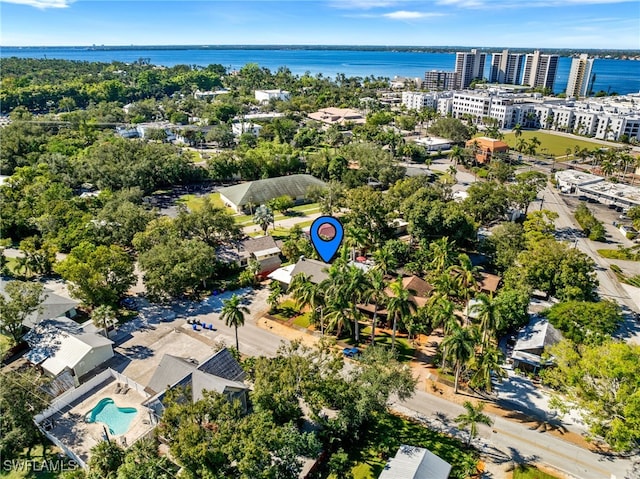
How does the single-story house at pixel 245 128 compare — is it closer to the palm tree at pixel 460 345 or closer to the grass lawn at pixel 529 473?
the palm tree at pixel 460 345

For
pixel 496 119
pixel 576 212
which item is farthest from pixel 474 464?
pixel 496 119

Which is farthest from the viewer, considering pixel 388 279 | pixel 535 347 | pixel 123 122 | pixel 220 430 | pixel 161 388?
pixel 123 122

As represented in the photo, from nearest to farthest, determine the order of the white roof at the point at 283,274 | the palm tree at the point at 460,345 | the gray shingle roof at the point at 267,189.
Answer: the palm tree at the point at 460,345, the white roof at the point at 283,274, the gray shingle roof at the point at 267,189

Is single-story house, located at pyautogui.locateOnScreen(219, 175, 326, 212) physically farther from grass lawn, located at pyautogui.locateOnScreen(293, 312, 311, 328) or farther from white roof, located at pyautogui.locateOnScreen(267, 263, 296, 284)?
grass lawn, located at pyautogui.locateOnScreen(293, 312, 311, 328)

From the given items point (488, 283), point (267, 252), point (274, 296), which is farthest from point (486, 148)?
point (274, 296)

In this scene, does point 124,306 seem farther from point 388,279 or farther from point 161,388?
point 388,279

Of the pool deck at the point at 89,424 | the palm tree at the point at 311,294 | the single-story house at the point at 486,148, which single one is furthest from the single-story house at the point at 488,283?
the single-story house at the point at 486,148
